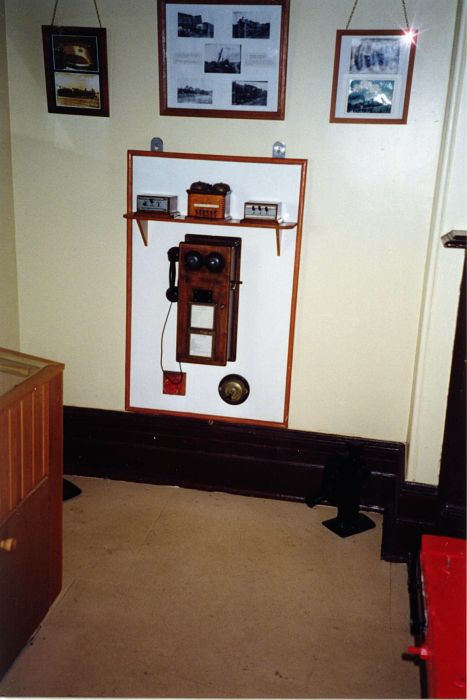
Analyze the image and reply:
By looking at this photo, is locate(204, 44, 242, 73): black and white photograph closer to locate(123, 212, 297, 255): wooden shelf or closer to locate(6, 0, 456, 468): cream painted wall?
locate(6, 0, 456, 468): cream painted wall

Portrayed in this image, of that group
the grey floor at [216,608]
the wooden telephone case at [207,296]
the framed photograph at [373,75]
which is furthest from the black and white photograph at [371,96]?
the grey floor at [216,608]

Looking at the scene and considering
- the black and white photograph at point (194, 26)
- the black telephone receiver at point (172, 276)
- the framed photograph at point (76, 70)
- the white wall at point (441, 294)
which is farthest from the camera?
the black telephone receiver at point (172, 276)

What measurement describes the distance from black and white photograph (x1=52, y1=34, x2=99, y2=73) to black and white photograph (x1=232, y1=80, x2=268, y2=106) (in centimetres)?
68

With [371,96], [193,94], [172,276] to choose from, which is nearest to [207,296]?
[172,276]

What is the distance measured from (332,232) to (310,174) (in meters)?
0.29

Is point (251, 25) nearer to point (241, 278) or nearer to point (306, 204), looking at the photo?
point (306, 204)

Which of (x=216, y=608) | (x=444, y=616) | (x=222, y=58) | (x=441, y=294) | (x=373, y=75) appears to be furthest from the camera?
(x=222, y=58)

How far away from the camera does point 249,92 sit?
288 centimetres

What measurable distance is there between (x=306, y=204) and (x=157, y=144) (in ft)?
2.57

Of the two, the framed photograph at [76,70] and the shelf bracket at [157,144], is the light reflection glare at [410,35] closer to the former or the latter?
the shelf bracket at [157,144]

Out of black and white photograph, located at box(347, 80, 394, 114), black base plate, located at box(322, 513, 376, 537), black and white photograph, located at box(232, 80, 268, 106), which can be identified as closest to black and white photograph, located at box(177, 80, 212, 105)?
black and white photograph, located at box(232, 80, 268, 106)

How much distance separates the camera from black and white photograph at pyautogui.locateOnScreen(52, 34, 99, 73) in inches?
115

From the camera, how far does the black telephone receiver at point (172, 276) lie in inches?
120

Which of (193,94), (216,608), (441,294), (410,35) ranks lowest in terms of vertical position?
(216,608)
